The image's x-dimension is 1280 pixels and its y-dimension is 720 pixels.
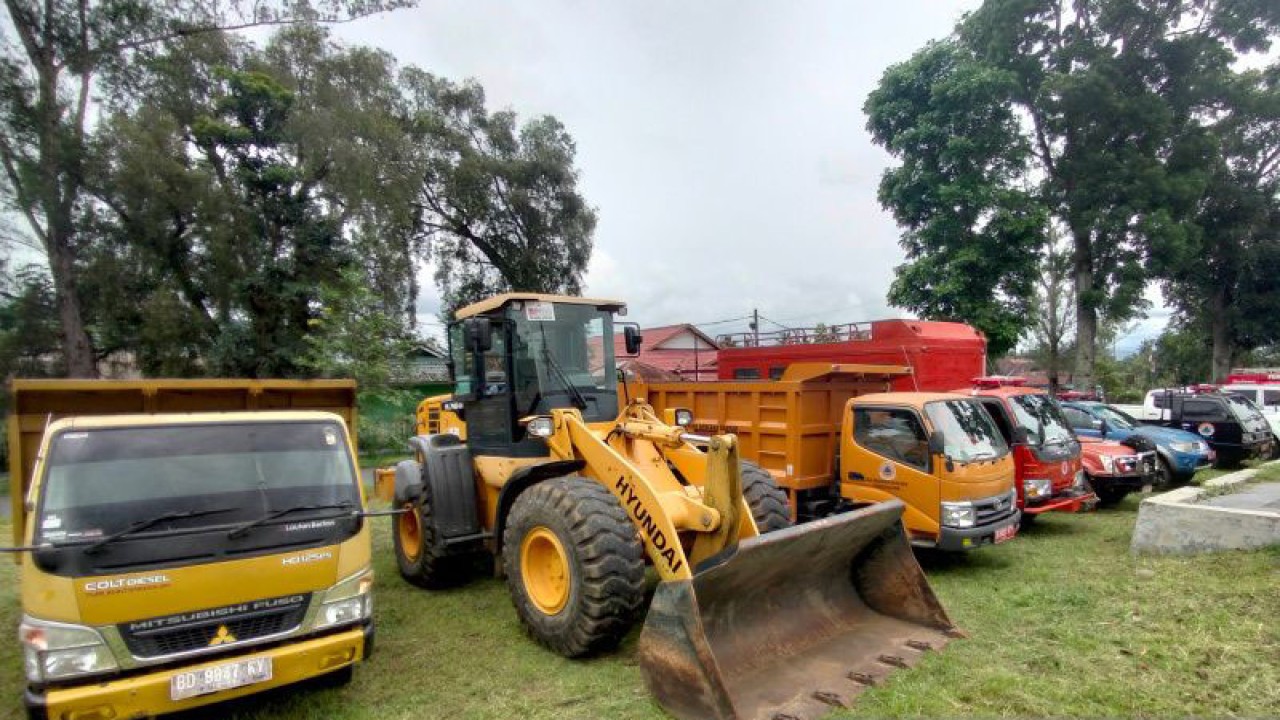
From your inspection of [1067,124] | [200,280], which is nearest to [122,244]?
[200,280]

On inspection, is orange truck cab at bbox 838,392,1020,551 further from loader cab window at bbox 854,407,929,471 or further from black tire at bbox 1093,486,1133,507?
black tire at bbox 1093,486,1133,507

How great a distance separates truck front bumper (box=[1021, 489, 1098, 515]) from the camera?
8.23 m

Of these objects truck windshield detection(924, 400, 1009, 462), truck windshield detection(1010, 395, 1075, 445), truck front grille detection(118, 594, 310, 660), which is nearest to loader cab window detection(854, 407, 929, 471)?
truck windshield detection(924, 400, 1009, 462)

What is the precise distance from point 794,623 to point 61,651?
4108 mm

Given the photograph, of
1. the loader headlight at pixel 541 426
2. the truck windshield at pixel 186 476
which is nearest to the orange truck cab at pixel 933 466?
the loader headlight at pixel 541 426

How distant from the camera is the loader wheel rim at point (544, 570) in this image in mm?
4871

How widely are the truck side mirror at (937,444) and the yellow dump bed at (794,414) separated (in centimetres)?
119

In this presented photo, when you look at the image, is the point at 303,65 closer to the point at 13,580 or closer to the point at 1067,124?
the point at 13,580

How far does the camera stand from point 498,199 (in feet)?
76.2

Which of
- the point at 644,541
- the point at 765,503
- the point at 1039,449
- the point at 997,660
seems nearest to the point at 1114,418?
the point at 1039,449

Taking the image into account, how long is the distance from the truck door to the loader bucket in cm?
182

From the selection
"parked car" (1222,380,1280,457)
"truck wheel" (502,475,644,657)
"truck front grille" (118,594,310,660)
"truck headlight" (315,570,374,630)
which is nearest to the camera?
"truck front grille" (118,594,310,660)

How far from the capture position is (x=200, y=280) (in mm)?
17016

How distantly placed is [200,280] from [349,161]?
4582 millimetres
